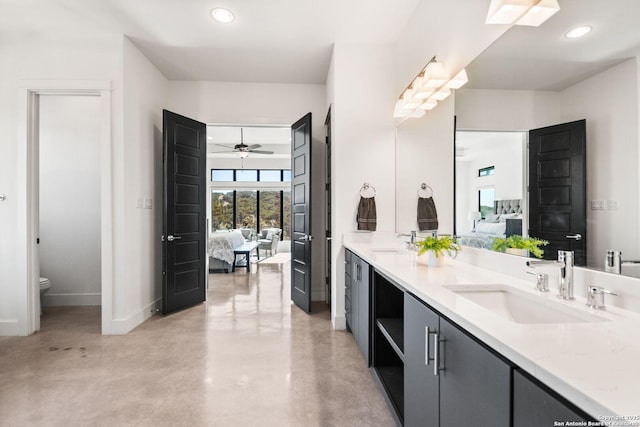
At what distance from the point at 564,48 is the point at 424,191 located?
160 centimetres

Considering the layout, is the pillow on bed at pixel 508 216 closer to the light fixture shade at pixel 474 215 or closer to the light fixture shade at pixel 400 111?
the light fixture shade at pixel 474 215

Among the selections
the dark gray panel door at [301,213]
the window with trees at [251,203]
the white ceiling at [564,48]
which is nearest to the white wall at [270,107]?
the dark gray panel door at [301,213]

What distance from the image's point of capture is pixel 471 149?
6.52ft

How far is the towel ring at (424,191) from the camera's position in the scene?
272 cm

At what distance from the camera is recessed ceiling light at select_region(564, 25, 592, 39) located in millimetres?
1198

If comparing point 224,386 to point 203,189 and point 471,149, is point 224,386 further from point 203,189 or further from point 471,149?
point 203,189

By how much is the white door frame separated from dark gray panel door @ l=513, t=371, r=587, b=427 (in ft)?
11.3

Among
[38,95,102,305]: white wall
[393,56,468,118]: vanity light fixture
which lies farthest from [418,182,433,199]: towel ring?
[38,95,102,305]: white wall

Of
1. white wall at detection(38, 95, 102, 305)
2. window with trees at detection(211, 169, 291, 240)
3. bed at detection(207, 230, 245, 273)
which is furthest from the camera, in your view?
window with trees at detection(211, 169, 291, 240)

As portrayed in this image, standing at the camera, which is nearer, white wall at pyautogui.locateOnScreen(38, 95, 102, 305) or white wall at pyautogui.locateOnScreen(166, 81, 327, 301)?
white wall at pyautogui.locateOnScreen(38, 95, 102, 305)

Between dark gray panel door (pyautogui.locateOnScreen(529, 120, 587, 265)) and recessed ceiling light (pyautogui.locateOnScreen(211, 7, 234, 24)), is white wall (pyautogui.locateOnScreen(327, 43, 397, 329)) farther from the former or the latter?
dark gray panel door (pyautogui.locateOnScreen(529, 120, 587, 265))

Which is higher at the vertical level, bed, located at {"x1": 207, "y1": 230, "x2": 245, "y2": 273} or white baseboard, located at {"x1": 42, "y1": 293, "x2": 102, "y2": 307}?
bed, located at {"x1": 207, "y1": 230, "x2": 245, "y2": 273}

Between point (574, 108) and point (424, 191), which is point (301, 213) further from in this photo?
point (574, 108)

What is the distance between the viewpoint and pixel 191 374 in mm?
2350
